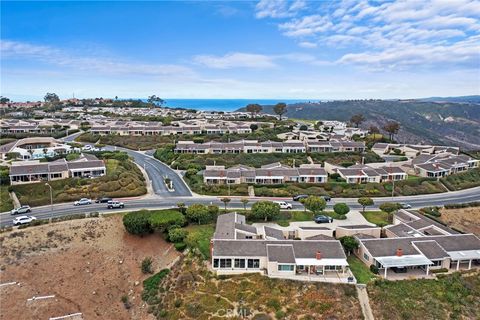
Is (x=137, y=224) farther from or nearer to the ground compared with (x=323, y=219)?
farther from the ground

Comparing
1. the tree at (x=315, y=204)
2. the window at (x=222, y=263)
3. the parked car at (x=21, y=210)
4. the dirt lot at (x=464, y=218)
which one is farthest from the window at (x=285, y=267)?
the parked car at (x=21, y=210)

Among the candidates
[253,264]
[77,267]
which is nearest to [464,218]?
[253,264]

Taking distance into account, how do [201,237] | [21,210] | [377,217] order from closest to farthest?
[201,237]
[21,210]
[377,217]

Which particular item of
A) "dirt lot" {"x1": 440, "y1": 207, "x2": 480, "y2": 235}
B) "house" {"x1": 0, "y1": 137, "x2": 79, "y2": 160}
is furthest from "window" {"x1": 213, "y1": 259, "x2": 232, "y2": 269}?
"house" {"x1": 0, "y1": 137, "x2": 79, "y2": 160}

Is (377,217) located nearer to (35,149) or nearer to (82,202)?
(82,202)

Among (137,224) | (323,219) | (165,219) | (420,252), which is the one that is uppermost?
(165,219)

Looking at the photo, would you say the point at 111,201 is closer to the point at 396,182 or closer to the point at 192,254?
the point at 192,254

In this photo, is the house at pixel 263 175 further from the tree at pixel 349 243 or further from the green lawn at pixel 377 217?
the tree at pixel 349 243
